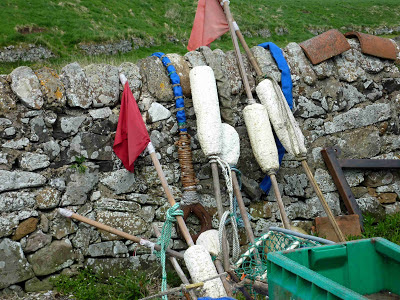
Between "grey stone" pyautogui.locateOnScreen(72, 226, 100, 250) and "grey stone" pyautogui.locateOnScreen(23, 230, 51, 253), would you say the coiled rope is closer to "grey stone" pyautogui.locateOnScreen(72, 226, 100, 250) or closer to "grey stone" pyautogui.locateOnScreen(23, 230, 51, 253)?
"grey stone" pyautogui.locateOnScreen(72, 226, 100, 250)

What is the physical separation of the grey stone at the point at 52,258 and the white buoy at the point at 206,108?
1.60 metres

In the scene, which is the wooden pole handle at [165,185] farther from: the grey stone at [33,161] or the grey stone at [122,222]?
the grey stone at [33,161]

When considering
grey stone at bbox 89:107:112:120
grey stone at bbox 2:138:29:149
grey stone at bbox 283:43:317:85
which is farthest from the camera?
grey stone at bbox 283:43:317:85

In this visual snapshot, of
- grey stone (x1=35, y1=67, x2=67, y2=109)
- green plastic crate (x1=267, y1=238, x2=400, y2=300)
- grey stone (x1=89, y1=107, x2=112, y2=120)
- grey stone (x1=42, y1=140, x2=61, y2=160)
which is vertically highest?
grey stone (x1=35, y1=67, x2=67, y2=109)

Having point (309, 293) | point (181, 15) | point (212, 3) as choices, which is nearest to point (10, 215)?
point (309, 293)

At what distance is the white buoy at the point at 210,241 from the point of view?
4.29 meters

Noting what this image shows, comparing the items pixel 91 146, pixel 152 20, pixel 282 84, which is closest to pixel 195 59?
pixel 282 84

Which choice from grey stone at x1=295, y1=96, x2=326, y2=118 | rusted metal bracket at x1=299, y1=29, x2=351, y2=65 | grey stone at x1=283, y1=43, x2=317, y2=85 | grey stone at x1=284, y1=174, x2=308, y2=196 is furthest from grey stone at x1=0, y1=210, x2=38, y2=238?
rusted metal bracket at x1=299, y1=29, x2=351, y2=65

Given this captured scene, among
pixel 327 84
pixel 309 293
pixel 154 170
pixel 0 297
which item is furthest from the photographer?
pixel 327 84

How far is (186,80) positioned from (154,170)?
1.00 metres

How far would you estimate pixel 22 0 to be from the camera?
34.1 feet

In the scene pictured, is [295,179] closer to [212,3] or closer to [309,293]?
[212,3]

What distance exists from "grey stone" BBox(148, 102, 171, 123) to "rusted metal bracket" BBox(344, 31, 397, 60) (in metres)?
2.53

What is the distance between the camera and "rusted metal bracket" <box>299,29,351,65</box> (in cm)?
536
